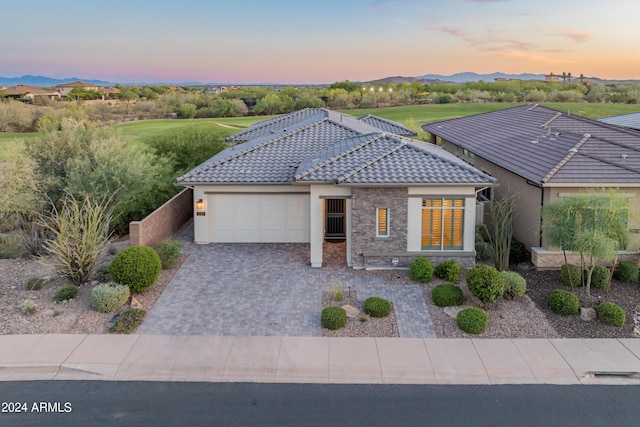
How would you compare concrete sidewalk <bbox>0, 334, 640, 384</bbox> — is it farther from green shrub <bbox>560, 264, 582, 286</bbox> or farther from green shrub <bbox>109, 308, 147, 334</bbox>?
green shrub <bbox>560, 264, 582, 286</bbox>

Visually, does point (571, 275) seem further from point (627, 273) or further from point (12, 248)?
point (12, 248)

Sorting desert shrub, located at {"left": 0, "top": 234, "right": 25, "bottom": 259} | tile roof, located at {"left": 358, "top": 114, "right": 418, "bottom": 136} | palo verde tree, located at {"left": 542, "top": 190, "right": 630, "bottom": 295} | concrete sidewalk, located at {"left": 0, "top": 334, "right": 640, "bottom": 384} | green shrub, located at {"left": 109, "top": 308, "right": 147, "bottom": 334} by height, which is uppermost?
tile roof, located at {"left": 358, "top": 114, "right": 418, "bottom": 136}

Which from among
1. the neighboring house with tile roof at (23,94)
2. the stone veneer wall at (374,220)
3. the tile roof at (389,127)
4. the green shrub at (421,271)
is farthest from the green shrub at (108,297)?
the neighboring house with tile roof at (23,94)

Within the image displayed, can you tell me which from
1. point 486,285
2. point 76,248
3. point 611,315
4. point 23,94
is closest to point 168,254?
point 76,248

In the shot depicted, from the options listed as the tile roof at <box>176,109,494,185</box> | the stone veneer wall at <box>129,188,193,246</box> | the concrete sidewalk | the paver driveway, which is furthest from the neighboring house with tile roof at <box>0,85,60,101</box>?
the concrete sidewalk

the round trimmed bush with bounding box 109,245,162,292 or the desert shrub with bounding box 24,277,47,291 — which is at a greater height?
the round trimmed bush with bounding box 109,245,162,292

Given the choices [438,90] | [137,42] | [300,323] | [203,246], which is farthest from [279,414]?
[438,90]

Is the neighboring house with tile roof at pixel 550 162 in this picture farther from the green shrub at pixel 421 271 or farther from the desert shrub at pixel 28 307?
the desert shrub at pixel 28 307
